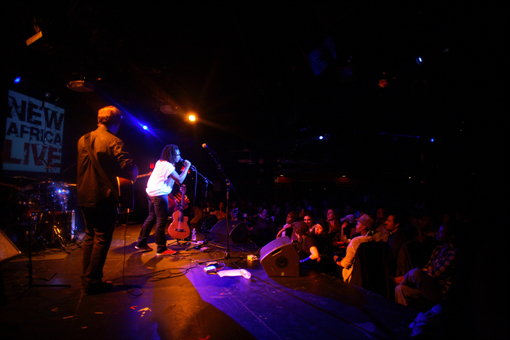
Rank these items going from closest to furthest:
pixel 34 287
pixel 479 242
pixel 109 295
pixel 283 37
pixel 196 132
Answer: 1. pixel 479 242
2. pixel 109 295
3. pixel 34 287
4. pixel 283 37
5. pixel 196 132

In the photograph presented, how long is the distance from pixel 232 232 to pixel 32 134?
15.7 ft

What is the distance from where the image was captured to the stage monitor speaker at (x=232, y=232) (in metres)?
4.60

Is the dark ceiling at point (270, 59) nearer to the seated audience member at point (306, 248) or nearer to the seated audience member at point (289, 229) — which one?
the seated audience member at point (306, 248)

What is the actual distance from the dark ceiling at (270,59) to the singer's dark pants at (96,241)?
249 centimetres

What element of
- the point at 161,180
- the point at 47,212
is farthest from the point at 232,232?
the point at 47,212

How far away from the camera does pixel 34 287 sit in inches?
86.9

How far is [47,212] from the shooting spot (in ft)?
13.9

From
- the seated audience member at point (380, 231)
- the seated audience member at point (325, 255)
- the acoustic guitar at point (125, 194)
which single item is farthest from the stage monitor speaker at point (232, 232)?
the acoustic guitar at point (125, 194)

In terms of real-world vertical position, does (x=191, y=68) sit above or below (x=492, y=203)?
above

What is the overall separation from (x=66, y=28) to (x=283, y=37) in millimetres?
3009

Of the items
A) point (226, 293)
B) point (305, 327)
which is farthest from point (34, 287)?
point (305, 327)

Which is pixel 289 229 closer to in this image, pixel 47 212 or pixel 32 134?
pixel 47 212

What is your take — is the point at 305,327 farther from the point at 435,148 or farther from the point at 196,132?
the point at 435,148

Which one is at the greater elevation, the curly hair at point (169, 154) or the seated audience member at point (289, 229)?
the curly hair at point (169, 154)
